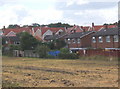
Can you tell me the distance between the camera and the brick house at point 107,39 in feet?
155

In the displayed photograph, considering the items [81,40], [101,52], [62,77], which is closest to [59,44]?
[81,40]

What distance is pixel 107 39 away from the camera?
49.8 metres

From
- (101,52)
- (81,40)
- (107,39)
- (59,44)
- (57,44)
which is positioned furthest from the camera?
(59,44)

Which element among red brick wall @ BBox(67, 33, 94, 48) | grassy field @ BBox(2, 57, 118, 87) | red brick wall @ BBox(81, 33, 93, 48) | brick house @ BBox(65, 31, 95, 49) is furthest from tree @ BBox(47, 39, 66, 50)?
grassy field @ BBox(2, 57, 118, 87)

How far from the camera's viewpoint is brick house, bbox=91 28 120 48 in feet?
155

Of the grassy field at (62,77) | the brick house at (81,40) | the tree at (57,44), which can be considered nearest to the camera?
the grassy field at (62,77)

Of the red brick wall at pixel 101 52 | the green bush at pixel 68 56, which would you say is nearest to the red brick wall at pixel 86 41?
the red brick wall at pixel 101 52

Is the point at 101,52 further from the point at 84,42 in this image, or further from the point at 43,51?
the point at 84,42

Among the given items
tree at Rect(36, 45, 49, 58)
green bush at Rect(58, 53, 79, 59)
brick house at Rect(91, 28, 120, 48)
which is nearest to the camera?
green bush at Rect(58, 53, 79, 59)

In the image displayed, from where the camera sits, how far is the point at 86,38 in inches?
2362

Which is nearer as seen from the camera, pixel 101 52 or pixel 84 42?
pixel 101 52

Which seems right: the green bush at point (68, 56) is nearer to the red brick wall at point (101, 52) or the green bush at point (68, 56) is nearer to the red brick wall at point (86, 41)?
the red brick wall at point (101, 52)

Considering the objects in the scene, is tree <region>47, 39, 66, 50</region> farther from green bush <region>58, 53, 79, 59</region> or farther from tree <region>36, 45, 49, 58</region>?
green bush <region>58, 53, 79, 59</region>

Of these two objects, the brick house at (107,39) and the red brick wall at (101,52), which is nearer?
the red brick wall at (101,52)
